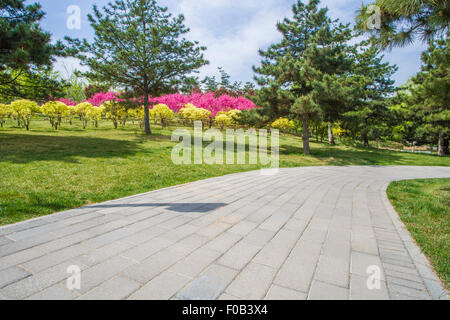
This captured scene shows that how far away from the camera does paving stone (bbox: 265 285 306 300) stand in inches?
69.2

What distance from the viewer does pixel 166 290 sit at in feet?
5.89

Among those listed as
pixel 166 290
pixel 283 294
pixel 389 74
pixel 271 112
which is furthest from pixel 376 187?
pixel 389 74

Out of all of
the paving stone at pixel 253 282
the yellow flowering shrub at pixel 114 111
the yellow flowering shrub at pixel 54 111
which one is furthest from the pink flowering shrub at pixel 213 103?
the paving stone at pixel 253 282

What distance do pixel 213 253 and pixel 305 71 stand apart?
43.3 ft

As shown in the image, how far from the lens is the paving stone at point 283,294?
176 centimetres

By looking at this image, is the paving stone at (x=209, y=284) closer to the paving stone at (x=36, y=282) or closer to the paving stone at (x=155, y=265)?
the paving stone at (x=155, y=265)

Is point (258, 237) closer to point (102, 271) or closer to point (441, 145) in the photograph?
point (102, 271)

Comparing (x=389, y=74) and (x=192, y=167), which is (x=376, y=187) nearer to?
(x=192, y=167)

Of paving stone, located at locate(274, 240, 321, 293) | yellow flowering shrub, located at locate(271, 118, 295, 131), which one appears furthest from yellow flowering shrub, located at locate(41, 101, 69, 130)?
yellow flowering shrub, located at locate(271, 118, 295, 131)

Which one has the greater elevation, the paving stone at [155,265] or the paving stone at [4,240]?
the paving stone at [4,240]

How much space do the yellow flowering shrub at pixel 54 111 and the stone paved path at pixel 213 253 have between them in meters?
17.8

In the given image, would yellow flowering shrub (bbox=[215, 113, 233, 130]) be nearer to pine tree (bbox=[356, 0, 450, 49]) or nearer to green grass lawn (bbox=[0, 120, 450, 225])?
green grass lawn (bbox=[0, 120, 450, 225])

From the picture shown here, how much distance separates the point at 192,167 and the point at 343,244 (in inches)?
236

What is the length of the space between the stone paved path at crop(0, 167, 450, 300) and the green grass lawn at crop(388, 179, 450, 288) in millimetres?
151
